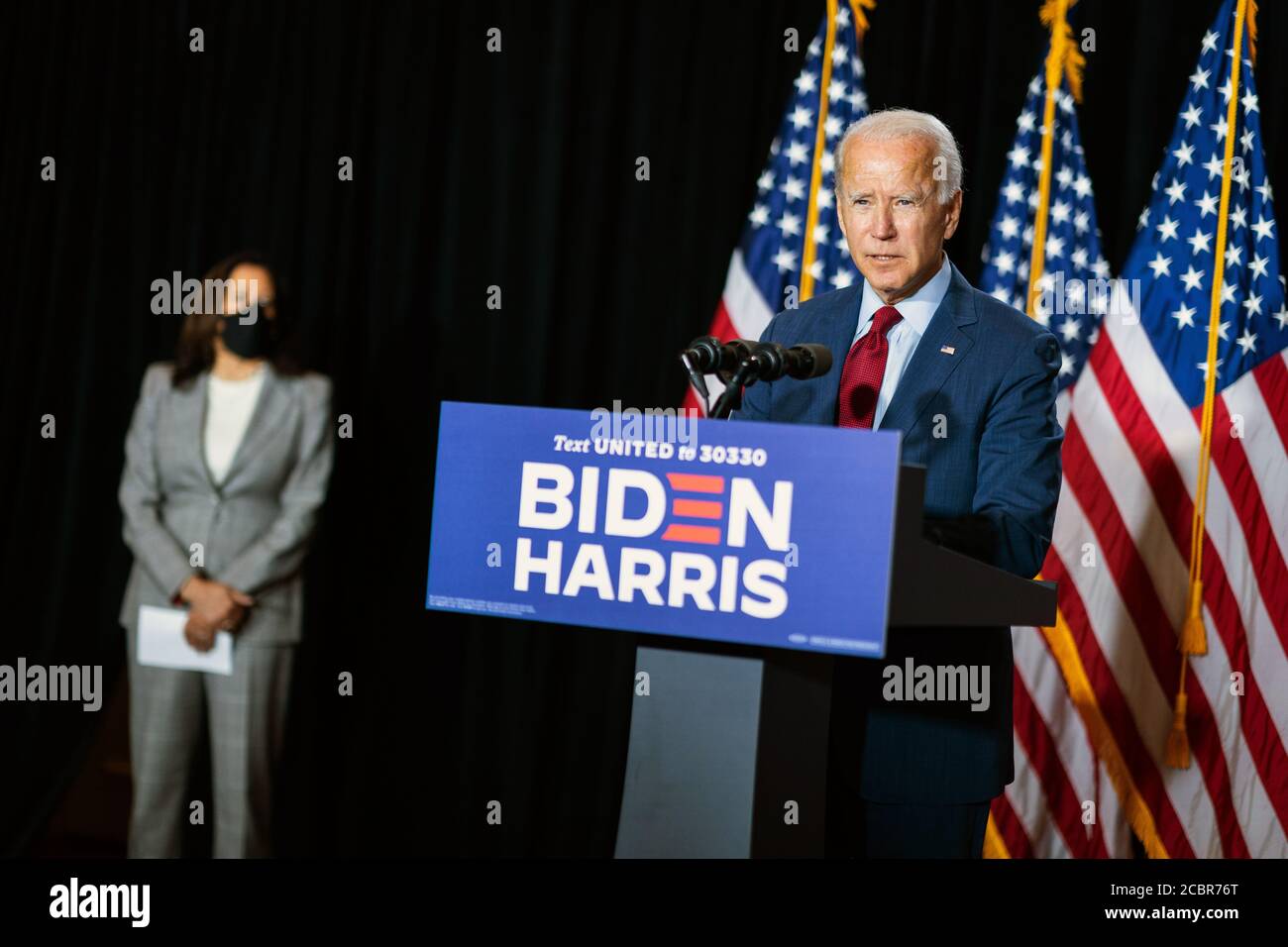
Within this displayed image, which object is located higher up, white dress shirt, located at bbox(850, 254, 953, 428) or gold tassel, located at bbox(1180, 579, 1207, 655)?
white dress shirt, located at bbox(850, 254, 953, 428)

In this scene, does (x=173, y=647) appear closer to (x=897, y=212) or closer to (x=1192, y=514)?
(x=897, y=212)

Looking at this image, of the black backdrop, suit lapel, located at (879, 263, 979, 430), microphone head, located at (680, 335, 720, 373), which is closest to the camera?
microphone head, located at (680, 335, 720, 373)

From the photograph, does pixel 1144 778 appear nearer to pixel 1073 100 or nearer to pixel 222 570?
pixel 1073 100

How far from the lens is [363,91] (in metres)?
3.97

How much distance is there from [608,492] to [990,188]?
2.60 metres

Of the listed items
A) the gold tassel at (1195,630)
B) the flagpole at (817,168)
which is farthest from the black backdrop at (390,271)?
the gold tassel at (1195,630)

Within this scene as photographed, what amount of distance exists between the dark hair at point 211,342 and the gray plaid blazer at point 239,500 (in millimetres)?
57

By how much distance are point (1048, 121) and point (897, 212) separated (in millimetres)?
1844

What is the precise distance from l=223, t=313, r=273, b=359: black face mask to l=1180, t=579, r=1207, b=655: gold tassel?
2620mm

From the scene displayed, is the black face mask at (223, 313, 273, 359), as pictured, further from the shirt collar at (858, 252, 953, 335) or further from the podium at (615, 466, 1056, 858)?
the podium at (615, 466, 1056, 858)

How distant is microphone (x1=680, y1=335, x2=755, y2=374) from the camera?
1.65 meters
